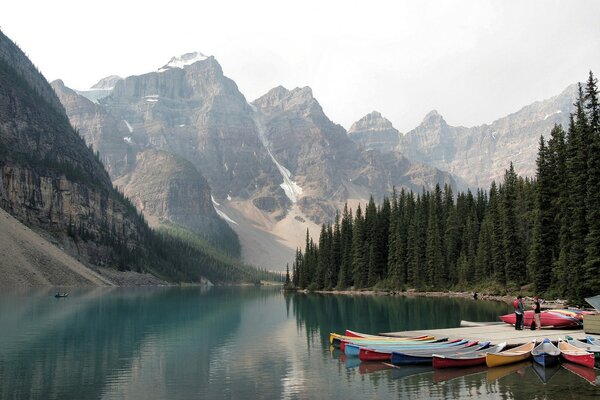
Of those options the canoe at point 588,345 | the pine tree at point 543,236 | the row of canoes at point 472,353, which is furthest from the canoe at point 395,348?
the pine tree at point 543,236

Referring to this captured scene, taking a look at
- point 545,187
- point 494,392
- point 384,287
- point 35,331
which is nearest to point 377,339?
point 494,392

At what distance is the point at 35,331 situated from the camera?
170ft

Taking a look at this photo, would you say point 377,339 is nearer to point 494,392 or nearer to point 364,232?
point 494,392

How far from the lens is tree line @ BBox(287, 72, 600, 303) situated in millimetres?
57469

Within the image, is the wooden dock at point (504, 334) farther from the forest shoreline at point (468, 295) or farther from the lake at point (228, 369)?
the forest shoreline at point (468, 295)

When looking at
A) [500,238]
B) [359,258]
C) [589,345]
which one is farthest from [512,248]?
[589,345]

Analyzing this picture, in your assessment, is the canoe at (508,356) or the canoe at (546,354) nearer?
the canoe at (546,354)

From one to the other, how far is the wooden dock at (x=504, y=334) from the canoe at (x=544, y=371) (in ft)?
10.5

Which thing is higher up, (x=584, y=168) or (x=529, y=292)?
(x=584, y=168)

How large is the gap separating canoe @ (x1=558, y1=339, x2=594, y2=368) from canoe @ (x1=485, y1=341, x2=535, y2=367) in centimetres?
177

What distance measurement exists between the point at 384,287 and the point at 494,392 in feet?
343

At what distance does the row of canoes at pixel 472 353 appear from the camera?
3023 centimetres

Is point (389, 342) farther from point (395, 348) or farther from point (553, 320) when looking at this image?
point (553, 320)

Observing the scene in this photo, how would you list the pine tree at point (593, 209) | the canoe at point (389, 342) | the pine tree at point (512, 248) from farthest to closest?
the pine tree at point (512, 248) < the pine tree at point (593, 209) < the canoe at point (389, 342)
